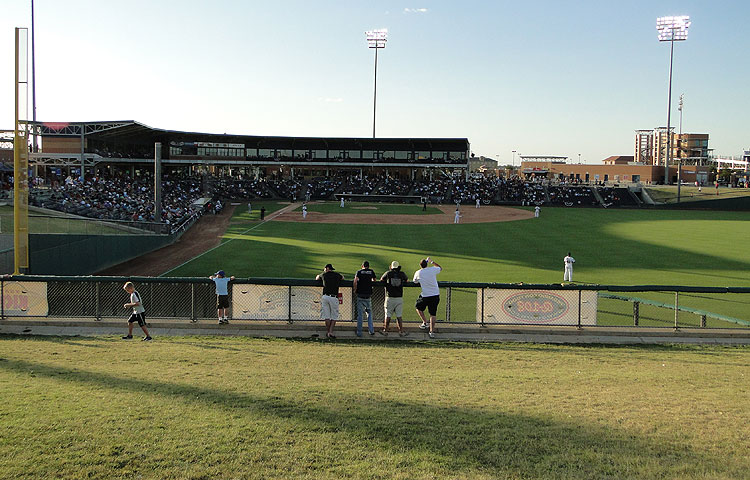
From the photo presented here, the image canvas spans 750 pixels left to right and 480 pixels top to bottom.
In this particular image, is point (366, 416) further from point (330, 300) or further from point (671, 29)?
point (671, 29)

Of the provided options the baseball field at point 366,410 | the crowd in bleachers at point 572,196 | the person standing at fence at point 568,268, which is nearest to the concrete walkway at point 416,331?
the baseball field at point 366,410

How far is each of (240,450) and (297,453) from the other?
0.54m

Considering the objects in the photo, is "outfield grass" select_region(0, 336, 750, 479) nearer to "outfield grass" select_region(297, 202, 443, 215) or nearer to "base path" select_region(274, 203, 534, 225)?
"base path" select_region(274, 203, 534, 225)

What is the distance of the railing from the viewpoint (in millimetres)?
12773

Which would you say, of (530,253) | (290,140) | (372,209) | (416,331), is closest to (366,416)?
(416,331)

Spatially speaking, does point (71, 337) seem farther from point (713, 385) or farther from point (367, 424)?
point (713, 385)

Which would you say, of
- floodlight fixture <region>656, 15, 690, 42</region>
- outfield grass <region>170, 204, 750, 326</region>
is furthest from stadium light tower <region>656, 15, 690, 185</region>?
outfield grass <region>170, 204, 750, 326</region>

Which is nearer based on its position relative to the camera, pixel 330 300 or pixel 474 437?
pixel 474 437

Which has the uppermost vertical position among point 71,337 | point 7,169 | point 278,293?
Result: point 7,169

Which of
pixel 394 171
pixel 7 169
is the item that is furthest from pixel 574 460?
pixel 394 171

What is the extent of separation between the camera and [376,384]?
8.13 metres

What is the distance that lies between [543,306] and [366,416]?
7121 mm

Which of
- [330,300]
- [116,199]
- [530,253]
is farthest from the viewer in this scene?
[116,199]

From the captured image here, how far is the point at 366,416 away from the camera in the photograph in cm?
666
